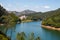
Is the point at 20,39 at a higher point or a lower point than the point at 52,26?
higher

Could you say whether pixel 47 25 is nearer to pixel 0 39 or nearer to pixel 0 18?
pixel 0 18

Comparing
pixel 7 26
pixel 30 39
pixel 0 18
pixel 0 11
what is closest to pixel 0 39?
pixel 7 26

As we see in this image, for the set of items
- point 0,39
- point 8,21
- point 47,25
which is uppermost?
point 8,21

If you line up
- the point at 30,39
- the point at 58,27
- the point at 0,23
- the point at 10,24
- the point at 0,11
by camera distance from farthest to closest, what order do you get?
the point at 0,11, the point at 0,23, the point at 58,27, the point at 10,24, the point at 30,39

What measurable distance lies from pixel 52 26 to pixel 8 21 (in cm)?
6632

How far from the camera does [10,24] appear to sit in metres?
42.3

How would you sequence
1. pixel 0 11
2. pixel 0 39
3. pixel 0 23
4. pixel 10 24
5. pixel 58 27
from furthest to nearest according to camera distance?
pixel 0 11, pixel 0 23, pixel 58 27, pixel 10 24, pixel 0 39

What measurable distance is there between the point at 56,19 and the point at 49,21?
8525mm

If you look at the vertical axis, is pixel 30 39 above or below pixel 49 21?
above

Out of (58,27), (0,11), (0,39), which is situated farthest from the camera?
(0,11)

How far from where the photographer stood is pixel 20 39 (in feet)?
100

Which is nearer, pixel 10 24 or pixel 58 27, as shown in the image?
pixel 10 24

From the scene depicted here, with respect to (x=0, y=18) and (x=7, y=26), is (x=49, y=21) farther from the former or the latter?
(x=7, y=26)

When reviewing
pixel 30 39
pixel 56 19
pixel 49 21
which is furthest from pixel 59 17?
pixel 30 39
